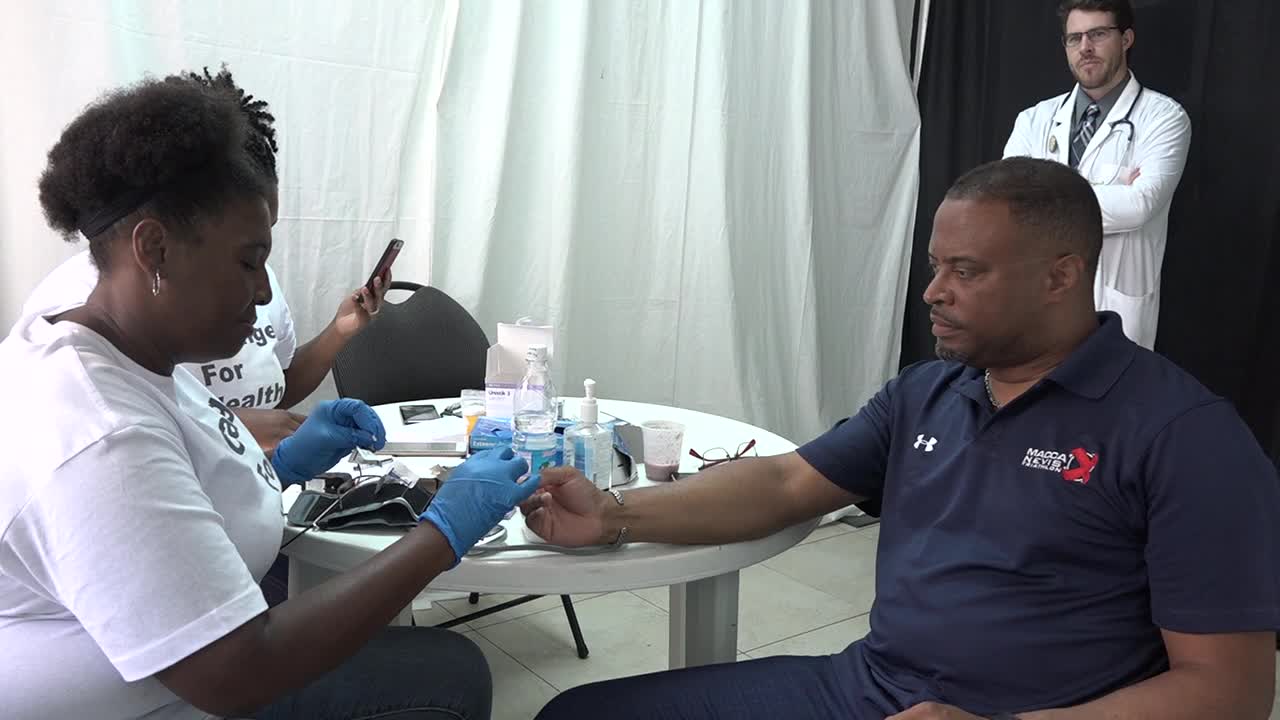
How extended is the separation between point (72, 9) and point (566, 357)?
169 centimetres

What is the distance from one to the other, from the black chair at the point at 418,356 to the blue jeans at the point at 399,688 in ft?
3.83

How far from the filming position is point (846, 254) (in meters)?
4.00

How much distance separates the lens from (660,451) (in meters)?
1.68

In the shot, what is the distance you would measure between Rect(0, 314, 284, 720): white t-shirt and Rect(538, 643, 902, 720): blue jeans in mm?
541

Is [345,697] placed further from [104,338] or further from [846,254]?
[846,254]

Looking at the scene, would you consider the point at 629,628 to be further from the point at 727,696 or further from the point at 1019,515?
→ the point at 1019,515

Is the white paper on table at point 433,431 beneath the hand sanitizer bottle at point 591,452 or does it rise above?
beneath

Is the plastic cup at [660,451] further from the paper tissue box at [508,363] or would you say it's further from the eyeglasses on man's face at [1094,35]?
the eyeglasses on man's face at [1094,35]

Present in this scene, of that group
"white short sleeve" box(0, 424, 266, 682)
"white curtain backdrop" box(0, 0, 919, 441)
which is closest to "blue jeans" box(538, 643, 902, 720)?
"white short sleeve" box(0, 424, 266, 682)

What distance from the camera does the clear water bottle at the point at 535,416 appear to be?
153 centimetres

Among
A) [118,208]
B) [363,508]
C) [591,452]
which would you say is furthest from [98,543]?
[591,452]

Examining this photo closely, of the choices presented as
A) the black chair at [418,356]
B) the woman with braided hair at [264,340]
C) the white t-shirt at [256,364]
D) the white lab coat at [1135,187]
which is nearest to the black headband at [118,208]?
the woman with braided hair at [264,340]

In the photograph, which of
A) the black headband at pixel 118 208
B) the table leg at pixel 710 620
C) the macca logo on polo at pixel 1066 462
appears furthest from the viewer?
the table leg at pixel 710 620

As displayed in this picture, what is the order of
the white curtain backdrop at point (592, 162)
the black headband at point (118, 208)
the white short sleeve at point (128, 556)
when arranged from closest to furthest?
1. the white short sleeve at point (128, 556)
2. the black headband at point (118, 208)
3. the white curtain backdrop at point (592, 162)
